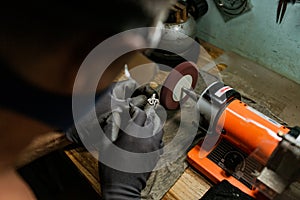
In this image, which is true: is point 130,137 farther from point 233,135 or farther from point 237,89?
point 237,89

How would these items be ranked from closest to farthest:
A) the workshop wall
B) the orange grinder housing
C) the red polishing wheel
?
the orange grinder housing, the red polishing wheel, the workshop wall

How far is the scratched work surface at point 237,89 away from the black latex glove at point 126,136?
0.04 metres

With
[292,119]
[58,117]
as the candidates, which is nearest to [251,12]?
[292,119]

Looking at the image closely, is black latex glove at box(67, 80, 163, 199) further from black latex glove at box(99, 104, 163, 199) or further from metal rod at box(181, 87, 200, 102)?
metal rod at box(181, 87, 200, 102)

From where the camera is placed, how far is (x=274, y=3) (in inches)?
41.0

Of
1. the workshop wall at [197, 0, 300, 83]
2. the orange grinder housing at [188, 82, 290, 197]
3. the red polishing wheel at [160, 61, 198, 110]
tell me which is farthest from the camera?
the workshop wall at [197, 0, 300, 83]

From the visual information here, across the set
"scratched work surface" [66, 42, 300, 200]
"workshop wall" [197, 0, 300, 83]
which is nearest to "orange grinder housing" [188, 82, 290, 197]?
"scratched work surface" [66, 42, 300, 200]

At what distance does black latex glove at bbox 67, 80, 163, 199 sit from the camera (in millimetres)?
747

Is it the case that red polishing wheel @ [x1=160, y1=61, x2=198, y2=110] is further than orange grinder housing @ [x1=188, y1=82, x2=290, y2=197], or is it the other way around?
red polishing wheel @ [x1=160, y1=61, x2=198, y2=110]

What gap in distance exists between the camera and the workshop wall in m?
1.06

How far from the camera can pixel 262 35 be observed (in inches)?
45.6

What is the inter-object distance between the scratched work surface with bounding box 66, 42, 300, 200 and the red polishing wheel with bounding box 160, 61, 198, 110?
6 centimetres

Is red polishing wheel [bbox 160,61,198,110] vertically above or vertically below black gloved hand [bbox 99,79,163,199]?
above

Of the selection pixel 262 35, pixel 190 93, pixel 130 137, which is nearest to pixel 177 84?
pixel 190 93
